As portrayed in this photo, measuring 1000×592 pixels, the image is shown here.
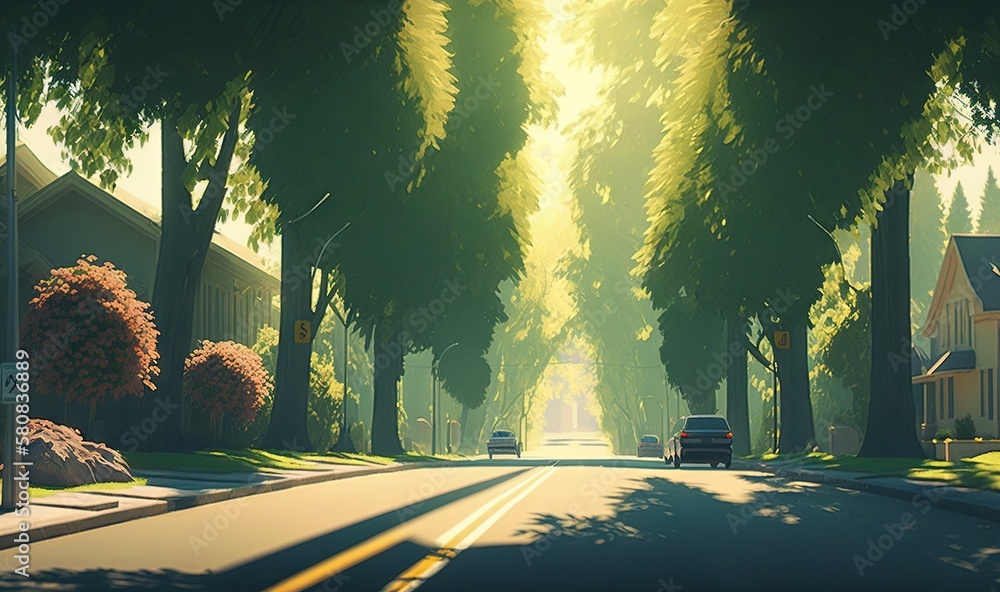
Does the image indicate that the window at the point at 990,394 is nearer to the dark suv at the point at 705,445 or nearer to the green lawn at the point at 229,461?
the dark suv at the point at 705,445

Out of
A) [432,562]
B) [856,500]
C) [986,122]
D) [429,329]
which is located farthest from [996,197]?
[432,562]

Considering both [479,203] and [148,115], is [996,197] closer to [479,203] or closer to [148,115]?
[479,203]

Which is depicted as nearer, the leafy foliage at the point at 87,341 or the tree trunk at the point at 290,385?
the leafy foliage at the point at 87,341

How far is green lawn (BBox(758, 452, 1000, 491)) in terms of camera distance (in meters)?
27.8

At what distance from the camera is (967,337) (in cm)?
6159

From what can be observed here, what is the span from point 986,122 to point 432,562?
27754 mm

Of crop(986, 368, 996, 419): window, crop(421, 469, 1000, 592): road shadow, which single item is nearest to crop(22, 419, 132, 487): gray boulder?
crop(421, 469, 1000, 592): road shadow

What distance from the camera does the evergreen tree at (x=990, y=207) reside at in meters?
182

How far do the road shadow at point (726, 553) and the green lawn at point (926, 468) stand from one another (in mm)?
5135

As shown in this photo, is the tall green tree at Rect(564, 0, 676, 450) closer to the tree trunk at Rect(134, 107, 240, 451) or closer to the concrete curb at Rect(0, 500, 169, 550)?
the tree trunk at Rect(134, 107, 240, 451)

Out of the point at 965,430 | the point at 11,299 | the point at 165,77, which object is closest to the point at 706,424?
the point at 965,430

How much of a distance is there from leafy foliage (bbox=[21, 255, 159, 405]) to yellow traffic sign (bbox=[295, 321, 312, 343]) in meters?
10.1

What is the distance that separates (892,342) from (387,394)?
85.7ft

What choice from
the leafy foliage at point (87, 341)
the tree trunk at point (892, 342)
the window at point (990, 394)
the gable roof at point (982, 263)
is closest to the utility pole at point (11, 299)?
the leafy foliage at point (87, 341)
